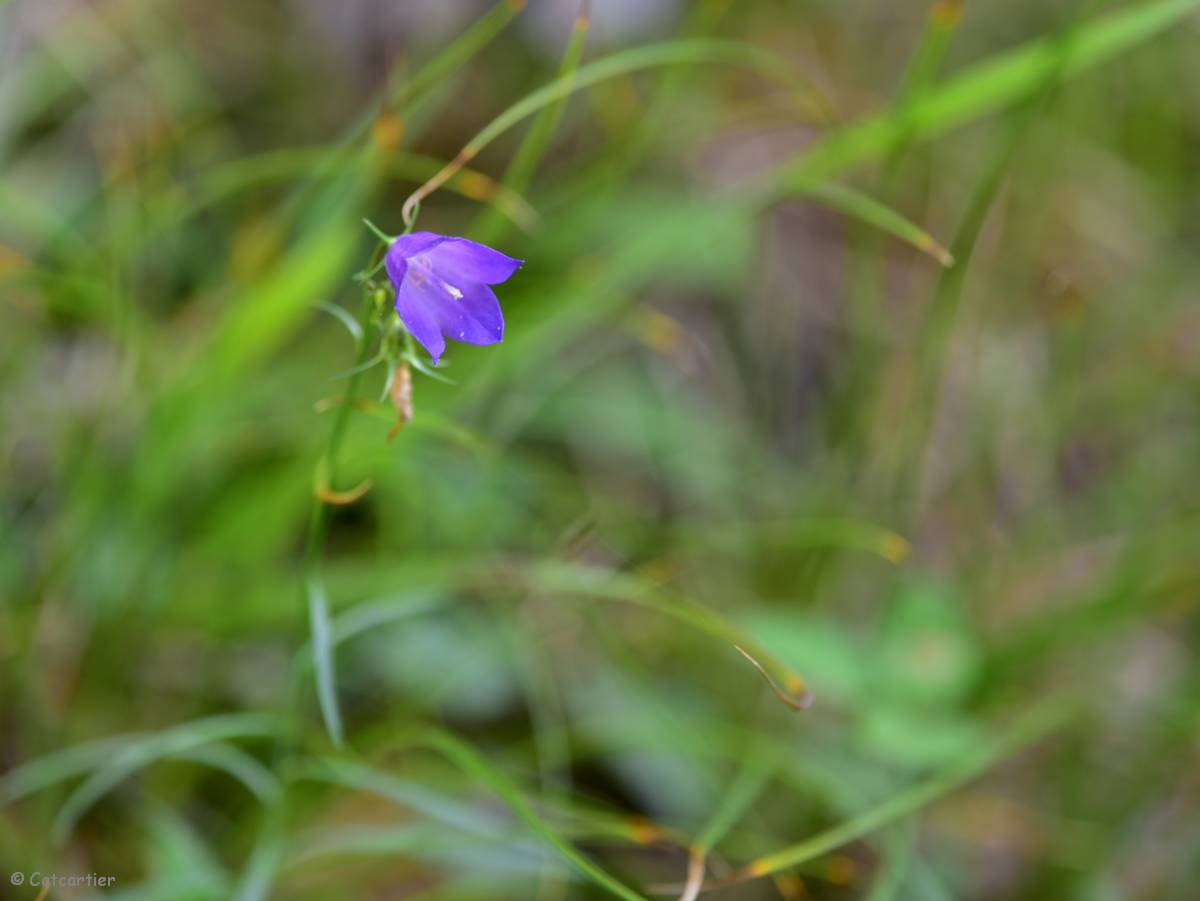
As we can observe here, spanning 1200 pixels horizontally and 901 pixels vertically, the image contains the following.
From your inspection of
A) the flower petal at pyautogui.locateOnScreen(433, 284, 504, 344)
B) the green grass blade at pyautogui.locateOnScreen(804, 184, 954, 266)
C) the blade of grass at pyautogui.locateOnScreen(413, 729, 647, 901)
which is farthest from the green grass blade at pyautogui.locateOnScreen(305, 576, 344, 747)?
the green grass blade at pyautogui.locateOnScreen(804, 184, 954, 266)

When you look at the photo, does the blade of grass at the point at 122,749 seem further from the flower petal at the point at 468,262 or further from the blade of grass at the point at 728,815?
the flower petal at the point at 468,262

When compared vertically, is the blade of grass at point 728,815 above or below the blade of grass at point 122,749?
above

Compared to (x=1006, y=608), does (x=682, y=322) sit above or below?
above

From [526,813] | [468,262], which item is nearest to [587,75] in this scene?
[468,262]

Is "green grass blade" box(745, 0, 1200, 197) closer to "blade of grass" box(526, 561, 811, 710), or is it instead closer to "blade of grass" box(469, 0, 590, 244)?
"blade of grass" box(469, 0, 590, 244)

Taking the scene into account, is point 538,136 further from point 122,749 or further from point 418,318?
point 122,749

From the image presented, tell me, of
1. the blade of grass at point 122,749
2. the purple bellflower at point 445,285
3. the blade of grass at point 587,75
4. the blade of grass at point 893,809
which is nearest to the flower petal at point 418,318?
the purple bellflower at point 445,285

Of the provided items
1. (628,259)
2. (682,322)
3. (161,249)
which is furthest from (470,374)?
(682,322)

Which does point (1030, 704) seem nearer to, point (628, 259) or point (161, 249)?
point (628, 259)
